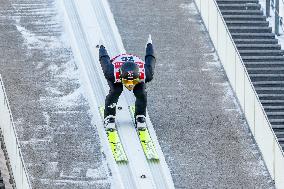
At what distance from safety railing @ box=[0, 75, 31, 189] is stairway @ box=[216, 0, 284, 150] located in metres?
5.53

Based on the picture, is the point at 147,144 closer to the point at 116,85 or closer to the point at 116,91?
the point at 116,91

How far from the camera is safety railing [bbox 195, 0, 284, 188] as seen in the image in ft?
140

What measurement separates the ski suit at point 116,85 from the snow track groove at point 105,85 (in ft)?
1.70

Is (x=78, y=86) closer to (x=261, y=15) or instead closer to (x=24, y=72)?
(x=24, y=72)

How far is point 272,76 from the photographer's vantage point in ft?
158

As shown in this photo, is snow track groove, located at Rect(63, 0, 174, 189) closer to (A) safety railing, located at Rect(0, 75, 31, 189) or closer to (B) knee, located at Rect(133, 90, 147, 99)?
(B) knee, located at Rect(133, 90, 147, 99)

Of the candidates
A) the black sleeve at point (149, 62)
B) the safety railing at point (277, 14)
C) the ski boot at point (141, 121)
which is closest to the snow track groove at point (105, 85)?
the ski boot at point (141, 121)

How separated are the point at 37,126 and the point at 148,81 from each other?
84.5 inches

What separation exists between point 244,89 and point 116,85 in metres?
2.65

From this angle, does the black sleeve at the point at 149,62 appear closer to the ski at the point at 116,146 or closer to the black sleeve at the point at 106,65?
the black sleeve at the point at 106,65

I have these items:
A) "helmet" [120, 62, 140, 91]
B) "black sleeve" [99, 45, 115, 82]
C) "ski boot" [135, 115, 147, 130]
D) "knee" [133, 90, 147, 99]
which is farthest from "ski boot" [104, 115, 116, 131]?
"helmet" [120, 62, 140, 91]

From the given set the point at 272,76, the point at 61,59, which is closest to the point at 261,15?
the point at 272,76

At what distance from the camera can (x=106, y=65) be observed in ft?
144

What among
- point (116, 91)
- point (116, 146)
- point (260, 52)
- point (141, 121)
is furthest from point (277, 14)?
point (116, 146)
